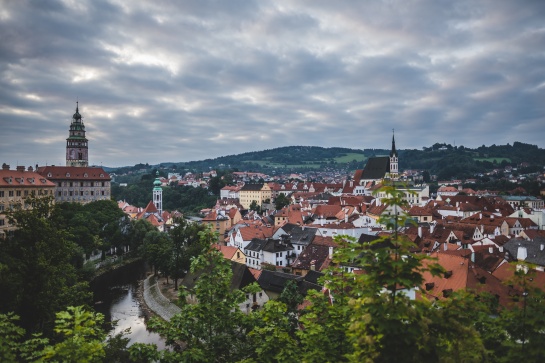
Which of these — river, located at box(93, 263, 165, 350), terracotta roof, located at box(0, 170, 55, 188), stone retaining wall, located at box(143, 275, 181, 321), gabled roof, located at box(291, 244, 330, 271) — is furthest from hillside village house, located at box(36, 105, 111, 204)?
gabled roof, located at box(291, 244, 330, 271)

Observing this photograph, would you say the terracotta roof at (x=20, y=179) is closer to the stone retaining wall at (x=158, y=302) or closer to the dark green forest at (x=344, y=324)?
the stone retaining wall at (x=158, y=302)

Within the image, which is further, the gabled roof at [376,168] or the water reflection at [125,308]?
the gabled roof at [376,168]

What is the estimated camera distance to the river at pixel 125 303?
87.3ft

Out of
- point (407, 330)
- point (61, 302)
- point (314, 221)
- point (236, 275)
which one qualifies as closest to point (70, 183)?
point (314, 221)

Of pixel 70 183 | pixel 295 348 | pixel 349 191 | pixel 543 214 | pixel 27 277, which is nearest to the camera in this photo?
pixel 295 348

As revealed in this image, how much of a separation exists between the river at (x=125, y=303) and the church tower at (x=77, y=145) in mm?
42682

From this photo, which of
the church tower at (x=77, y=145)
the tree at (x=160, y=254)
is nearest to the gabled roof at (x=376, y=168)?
the church tower at (x=77, y=145)

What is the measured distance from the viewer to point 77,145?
8200 cm

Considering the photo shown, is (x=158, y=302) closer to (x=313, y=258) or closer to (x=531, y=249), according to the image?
(x=313, y=258)

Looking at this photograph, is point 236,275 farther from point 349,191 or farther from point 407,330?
point 349,191

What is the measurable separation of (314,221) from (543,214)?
Answer: 30.8m

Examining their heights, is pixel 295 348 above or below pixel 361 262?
below

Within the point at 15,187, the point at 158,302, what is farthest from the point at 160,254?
the point at 15,187

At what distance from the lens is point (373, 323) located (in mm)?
5039
